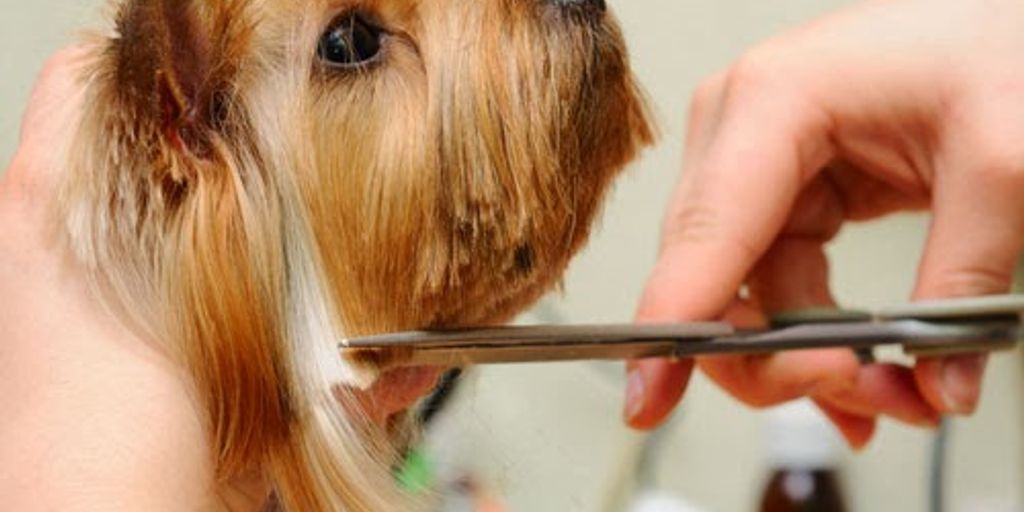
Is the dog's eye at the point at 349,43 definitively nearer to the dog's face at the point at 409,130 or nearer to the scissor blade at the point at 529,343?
the dog's face at the point at 409,130

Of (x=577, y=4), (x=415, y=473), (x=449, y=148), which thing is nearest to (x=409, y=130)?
(x=449, y=148)

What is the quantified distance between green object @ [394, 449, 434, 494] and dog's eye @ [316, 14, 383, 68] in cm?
25

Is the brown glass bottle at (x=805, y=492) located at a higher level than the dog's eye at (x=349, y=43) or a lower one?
lower

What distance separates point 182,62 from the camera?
2.41ft

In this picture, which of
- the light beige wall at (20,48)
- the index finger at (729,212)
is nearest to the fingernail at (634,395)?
the index finger at (729,212)

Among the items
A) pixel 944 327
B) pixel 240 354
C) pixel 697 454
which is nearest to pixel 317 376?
pixel 240 354

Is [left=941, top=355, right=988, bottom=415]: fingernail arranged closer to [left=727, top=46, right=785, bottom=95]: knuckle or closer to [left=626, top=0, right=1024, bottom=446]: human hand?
[left=626, top=0, right=1024, bottom=446]: human hand

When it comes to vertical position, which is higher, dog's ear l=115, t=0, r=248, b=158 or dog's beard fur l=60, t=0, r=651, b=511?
dog's ear l=115, t=0, r=248, b=158

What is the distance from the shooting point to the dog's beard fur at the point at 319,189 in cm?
72

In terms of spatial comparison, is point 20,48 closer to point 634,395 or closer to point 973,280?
point 634,395

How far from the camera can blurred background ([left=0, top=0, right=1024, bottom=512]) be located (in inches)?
52.3

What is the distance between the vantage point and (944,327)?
0.73 m

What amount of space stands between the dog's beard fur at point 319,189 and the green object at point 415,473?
0.03 meters

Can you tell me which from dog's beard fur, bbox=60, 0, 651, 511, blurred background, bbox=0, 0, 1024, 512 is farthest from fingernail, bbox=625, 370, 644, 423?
blurred background, bbox=0, 0, 1024, 512
